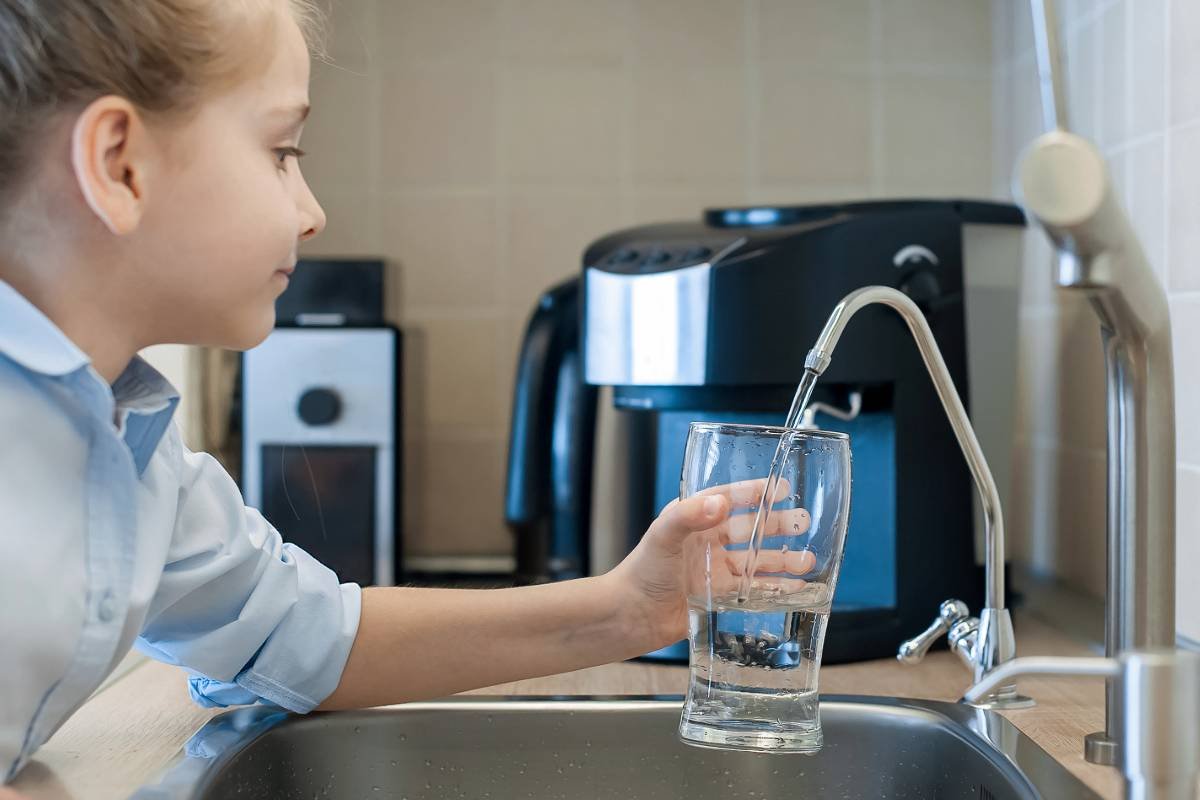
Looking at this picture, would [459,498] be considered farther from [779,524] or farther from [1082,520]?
[779,524]

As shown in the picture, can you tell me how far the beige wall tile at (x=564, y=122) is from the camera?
1.49 m

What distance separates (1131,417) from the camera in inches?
23.0

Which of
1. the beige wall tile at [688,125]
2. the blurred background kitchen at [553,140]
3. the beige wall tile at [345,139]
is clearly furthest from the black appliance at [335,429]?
the beige wall tile at [688,125]

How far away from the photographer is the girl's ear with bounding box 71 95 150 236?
0.58 meters

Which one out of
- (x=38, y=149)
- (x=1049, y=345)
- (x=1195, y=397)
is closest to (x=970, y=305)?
(x=1195, y=397)

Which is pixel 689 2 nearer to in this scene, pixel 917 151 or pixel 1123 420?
pixel 917 151

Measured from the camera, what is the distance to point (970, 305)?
1.02 metres

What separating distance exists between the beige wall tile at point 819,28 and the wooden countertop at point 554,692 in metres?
0.71

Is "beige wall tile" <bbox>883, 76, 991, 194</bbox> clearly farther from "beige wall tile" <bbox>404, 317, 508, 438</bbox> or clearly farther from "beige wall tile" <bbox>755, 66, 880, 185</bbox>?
"beige wall tile" <bbox>404, 317, 508, 438</bbox>

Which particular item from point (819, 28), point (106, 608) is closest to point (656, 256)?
point (106, 608)

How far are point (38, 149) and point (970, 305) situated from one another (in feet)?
2.28

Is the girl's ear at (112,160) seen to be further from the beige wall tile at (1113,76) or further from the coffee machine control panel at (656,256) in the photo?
the beige wall tile at (1113,76)

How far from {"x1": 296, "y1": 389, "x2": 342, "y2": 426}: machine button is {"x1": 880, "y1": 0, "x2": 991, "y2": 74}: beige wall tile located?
73 cm

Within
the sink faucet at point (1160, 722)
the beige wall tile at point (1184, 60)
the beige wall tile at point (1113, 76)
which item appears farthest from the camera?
the beige wall tile at point (1113, 76)
